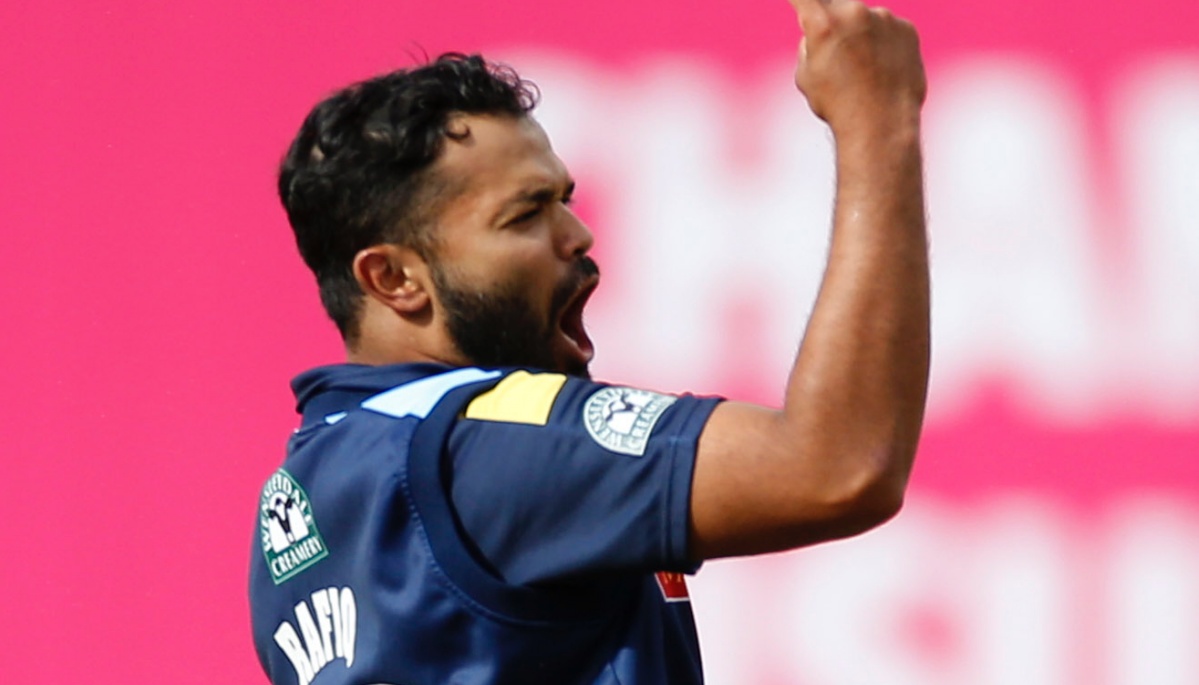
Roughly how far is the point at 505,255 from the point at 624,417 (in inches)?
8.3

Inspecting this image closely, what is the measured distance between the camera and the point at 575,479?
1.06m

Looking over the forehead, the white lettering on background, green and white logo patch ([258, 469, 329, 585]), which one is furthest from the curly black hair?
the white lettering on background

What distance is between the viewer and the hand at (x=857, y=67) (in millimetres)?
1013

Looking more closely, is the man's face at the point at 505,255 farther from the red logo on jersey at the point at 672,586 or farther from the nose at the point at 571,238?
the red logo on jersey at the point at 672,586

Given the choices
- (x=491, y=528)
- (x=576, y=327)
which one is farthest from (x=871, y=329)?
(x=576, y=327)

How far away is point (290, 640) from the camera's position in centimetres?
126

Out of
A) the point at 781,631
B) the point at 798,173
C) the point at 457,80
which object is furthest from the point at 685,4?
the point at 457,80

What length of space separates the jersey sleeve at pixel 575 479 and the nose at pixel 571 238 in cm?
18

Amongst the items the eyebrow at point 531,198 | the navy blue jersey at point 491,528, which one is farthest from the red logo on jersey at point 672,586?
the eyebrow at point 531,198

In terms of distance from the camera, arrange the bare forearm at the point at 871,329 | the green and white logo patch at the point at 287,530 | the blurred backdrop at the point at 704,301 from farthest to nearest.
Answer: the blurred backdrop at the point at 704,301 → the green and white logo patch at the point at 287,530 → the bare forearm at the point at 871,329

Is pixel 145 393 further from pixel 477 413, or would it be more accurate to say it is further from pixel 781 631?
pixel 477 413

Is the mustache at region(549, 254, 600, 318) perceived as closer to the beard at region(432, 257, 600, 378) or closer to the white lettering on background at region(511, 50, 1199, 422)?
the beard at region(432, 257, 600, 378)

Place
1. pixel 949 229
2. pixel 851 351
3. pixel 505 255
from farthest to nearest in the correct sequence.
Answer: pixel 949 229
pixel 505 255
pixel 851 351

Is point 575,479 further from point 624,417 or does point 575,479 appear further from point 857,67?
point 857,67
